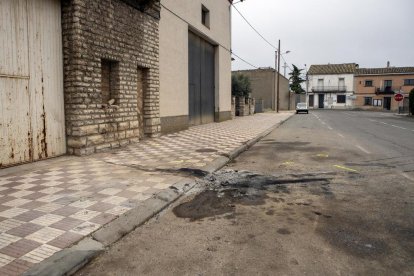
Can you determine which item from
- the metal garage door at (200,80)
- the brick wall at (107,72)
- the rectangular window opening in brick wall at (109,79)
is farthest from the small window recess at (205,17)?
the rectangular window opening in brick wall at (109,79)

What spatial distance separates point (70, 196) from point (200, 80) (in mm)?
14360

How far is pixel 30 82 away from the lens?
700 cm

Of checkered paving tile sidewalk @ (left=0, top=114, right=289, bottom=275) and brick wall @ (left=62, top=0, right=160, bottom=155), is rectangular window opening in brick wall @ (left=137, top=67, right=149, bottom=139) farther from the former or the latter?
checkered paving tile sidewalk @ (left=0, top=114, right=289, bottom=275)

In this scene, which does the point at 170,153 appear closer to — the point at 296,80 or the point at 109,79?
the point at 109,79

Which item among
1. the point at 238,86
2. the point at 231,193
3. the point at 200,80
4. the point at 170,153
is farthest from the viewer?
the point at 238,86

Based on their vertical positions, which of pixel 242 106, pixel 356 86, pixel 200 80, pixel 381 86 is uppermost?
pixel 356 86

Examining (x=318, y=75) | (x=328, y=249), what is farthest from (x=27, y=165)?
(x=318, y=75)

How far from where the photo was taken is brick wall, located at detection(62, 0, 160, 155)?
7801mm

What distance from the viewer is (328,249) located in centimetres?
315

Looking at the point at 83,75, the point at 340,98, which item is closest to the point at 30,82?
the point at 83,75

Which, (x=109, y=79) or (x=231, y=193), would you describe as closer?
(x=231, y=193)

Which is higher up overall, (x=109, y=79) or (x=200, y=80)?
(x=200, y=80)

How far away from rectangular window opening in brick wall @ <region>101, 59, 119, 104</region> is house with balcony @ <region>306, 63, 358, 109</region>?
65.6 meters

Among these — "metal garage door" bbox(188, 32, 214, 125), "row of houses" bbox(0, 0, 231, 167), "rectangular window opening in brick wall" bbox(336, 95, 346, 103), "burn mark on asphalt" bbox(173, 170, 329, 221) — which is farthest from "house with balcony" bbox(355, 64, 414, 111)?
"burn mark on asphalt" bbox(173, 170, 329, 221)
